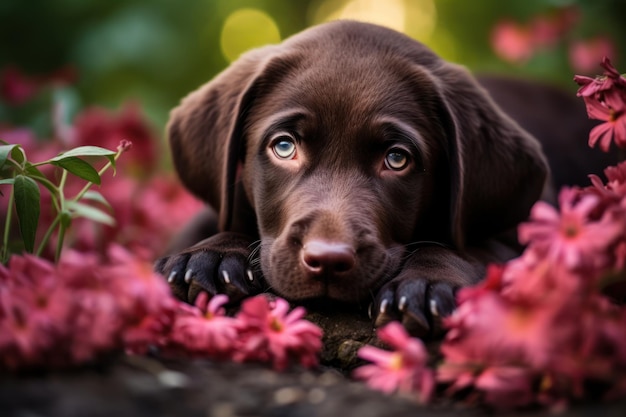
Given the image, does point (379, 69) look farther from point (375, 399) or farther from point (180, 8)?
point (180, 8)

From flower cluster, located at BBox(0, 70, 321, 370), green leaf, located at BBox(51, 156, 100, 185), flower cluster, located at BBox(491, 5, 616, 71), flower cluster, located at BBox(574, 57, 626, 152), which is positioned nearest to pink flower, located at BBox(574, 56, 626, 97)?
flower cluster, located at BBox(574, 57, 626, 152)

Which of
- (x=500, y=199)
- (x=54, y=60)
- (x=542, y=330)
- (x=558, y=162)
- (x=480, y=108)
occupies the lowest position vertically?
(x=542, y=330)

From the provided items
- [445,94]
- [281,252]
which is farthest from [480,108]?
[281,252]

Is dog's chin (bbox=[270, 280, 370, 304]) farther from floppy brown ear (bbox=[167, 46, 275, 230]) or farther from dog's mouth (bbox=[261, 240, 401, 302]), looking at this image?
floppy brown ear (bbox=[167, 46, 275, 230])

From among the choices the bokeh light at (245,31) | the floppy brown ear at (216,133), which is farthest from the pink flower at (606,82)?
the bokeh light at (245,31)

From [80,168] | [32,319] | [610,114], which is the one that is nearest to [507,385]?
[610,114]

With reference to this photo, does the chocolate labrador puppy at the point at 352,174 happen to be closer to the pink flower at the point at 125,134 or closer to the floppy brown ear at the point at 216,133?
the floppy brown ear at the point at 216,133
